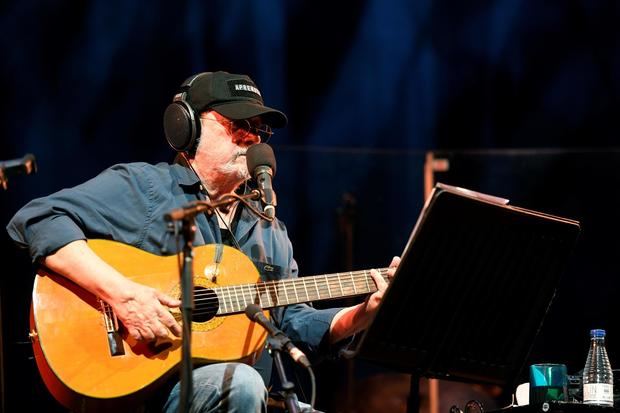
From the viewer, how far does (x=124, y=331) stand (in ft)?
9.93

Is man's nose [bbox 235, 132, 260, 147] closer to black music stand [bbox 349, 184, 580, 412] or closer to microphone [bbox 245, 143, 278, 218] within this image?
microphone [bbox 245, 143, 278, 218]

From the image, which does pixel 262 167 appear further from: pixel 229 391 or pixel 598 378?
pixel 598 378

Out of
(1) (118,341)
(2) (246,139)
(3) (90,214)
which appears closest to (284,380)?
(1) (118,341)

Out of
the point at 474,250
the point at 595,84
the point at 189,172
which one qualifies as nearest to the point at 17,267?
the point at 189,172

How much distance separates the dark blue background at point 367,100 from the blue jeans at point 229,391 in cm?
279

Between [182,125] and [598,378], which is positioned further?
[182,125]

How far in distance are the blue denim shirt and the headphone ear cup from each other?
109 millimetres

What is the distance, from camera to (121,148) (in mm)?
5609

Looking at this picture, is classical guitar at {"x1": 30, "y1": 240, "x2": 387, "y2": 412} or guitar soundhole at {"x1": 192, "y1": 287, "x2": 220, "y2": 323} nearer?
classical guitar at {"x1": 30, "y1": 240, "x2": 387, "y2": 412}

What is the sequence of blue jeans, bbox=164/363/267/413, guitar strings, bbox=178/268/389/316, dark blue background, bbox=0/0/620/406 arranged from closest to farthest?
blue jeans, bbox=164/363/267/413, guitar strings, bbox=178/268/389/316, dark blue background, bbox=0/0/620/406

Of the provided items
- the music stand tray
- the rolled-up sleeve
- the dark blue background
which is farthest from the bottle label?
the dark blue background

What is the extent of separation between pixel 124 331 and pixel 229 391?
449 millimetres

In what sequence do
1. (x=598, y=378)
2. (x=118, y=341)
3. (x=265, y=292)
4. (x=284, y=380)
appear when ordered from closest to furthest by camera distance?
(x=284, y=380), (x=118, y=341), (x=598, y=378), (x=265, y=292)

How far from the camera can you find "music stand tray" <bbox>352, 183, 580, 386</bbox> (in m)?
2.54
